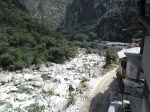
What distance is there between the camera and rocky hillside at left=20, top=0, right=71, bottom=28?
129 m

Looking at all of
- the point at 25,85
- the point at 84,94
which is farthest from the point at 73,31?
the point at 84,94

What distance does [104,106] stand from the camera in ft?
55.7

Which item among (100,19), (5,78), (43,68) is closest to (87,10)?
(100,19)

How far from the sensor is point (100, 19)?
102 m

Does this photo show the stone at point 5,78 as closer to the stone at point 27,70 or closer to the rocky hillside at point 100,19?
the stone at point 27,70

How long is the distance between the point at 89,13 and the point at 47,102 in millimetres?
102306

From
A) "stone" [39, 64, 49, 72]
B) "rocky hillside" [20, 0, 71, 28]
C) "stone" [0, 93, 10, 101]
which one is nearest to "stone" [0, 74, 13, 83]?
"stone" [0, 93, 10, 101]

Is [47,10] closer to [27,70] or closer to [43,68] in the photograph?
[43,68]

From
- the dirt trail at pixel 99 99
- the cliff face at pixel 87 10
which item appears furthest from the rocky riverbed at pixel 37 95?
the cliff face at pixel 87 10

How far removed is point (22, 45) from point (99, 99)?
30081 millimetres

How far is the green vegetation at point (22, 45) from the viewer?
122 ft

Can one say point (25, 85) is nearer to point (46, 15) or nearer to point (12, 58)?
point (12, 58)

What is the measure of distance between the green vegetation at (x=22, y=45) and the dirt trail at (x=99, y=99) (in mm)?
18881

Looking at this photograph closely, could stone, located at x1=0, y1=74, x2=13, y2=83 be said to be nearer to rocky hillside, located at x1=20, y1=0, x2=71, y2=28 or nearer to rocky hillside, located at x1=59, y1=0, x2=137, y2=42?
rocky hillside, located at x1=59, y1=0, x2=137, y2=42
